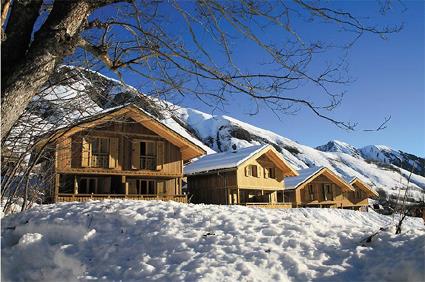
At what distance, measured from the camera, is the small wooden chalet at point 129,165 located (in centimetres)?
2166

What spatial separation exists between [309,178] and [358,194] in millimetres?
13334

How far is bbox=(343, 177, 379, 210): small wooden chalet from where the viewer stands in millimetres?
46331

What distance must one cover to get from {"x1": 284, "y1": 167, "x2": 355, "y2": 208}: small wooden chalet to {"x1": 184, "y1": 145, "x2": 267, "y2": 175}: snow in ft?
28.5

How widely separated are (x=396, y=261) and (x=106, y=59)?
452 centimetres

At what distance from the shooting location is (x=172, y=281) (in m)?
5.18

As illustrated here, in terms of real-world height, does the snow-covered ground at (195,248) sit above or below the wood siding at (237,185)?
below

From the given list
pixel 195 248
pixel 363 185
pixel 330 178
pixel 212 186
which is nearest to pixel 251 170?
pixel 212 186

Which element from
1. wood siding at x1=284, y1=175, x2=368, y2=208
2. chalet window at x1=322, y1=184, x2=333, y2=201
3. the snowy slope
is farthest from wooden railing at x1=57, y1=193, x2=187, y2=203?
the snowy slope

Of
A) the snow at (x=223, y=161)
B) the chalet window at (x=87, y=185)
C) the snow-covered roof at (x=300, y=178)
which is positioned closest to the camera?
the chalet window at (x=87, y=185)

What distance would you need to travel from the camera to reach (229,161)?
2906cm

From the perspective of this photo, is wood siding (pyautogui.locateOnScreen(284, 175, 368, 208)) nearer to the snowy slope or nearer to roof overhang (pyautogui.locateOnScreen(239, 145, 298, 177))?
roof overhang (pyautogui.locateOnScreen(239, 145, 298, 177))

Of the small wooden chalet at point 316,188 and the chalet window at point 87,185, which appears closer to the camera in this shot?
the chalet window at point 87,185

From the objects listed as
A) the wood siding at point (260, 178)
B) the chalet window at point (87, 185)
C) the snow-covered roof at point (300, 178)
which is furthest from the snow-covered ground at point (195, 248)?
the snow-covered roof at point (300, 178)

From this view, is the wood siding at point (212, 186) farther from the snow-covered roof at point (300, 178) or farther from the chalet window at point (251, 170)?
the snow-covered roof at point (300, 178)
